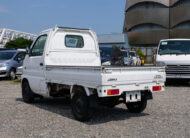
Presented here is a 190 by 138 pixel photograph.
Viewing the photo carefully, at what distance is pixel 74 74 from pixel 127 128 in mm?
1541

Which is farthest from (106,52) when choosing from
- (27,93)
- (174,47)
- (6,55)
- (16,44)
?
(16,44)

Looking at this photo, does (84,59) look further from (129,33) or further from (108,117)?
(129,33)

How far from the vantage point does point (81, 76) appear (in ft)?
19.5

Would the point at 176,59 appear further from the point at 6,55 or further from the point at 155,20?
the point at 155,20

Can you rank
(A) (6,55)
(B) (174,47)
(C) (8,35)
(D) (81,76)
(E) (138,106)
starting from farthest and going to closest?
(C) (8,35)
(A) (6,55)
(B) (174,47)
(E) (138,106)
(D) (81,76)

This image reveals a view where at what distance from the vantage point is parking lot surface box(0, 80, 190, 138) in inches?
205

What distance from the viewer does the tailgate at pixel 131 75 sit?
5488mm

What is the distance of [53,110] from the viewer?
746 centimetres

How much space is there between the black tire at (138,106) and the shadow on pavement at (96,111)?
12cm

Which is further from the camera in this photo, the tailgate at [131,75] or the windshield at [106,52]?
the windshield at [106,52]

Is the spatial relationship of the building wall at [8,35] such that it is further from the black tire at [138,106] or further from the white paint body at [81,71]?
the black tire at [138,106]

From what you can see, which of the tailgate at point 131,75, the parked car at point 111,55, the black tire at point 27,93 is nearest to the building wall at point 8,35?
the parked car at point 111,55

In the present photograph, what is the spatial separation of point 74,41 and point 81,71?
205 cm

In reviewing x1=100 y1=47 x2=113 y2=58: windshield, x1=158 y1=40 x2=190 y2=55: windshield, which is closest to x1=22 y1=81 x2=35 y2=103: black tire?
x1=158 y1=40 x2=190 y2=55: windshield
